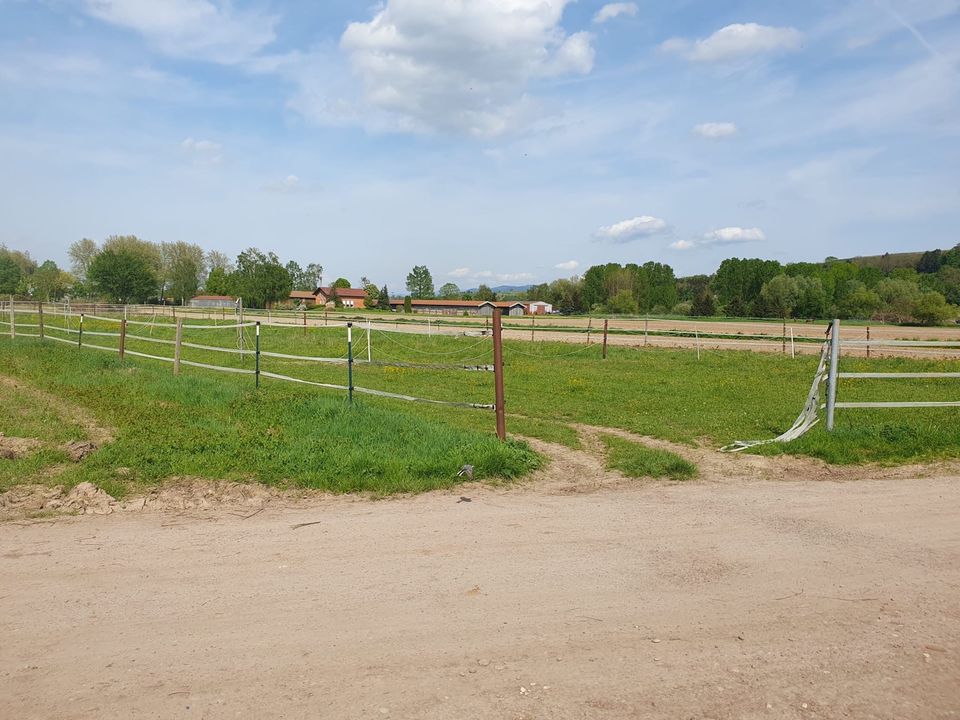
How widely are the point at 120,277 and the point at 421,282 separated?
74115 millimetres

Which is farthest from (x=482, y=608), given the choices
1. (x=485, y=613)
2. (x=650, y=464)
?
(x=650, y=464)

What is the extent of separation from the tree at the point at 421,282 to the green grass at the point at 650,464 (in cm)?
14119

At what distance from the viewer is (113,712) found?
9.49 ft

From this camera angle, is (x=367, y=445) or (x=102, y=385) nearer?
(x=367, y=445)

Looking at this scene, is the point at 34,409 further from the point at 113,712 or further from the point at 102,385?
the point at 113,712

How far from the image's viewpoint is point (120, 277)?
81750 millimetres

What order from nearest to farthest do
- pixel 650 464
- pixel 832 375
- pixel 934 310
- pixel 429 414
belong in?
pixel 650 464 → pixel 832 375 → pixel 429 414 → pixel 934 310

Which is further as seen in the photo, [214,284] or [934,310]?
[214,284]

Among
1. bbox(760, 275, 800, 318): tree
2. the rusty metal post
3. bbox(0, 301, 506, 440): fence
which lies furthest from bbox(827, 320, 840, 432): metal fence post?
bbox(760, 275, 800, 318): tree

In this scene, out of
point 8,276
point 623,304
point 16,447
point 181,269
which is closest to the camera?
point 16,447

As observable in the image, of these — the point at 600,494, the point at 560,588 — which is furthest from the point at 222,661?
the point at 600,494

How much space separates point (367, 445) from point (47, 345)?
18.9 metres

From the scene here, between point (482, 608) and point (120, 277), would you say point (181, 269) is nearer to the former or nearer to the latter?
point (120, 277)

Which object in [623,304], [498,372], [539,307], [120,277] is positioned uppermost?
[120,277]
